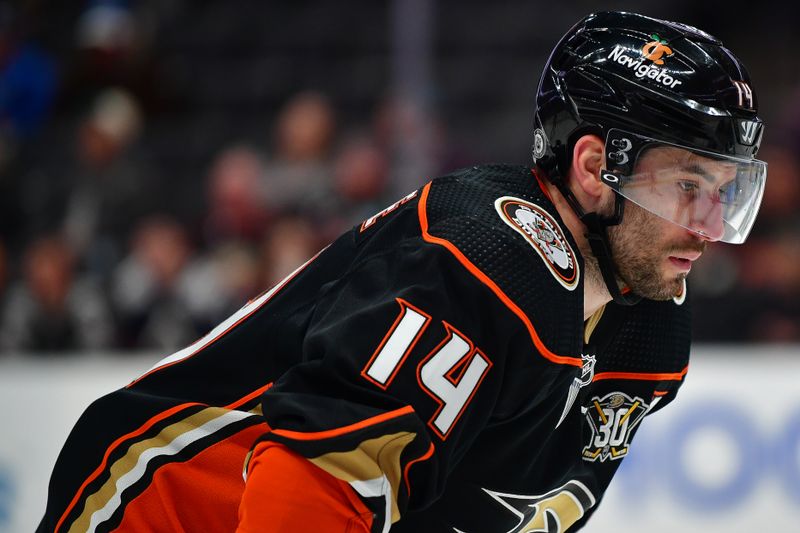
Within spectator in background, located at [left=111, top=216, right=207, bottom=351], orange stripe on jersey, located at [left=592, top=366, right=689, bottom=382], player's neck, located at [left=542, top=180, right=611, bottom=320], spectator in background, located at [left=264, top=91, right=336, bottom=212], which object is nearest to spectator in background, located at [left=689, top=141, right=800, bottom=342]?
spectator in background, located at [left=264, top=91, right=336, bottom=212]

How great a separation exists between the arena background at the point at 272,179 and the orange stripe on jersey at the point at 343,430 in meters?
3.07

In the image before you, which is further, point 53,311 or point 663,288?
point 53,311

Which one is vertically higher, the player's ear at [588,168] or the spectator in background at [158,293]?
the player's ear at [588,168]

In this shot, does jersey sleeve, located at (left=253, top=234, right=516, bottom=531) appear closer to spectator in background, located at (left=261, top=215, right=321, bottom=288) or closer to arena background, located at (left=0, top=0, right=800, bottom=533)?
arena background, located at (left=0, top=0, right=800, bottom=533)

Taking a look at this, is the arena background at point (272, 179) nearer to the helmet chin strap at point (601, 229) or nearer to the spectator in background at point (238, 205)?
the spectator in background at point (238, 205)

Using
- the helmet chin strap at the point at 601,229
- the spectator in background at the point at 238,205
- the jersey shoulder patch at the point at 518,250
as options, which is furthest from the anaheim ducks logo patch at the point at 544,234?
the spectator in background at the point at 238,205

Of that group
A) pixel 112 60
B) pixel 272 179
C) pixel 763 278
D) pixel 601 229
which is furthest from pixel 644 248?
pixel 112 60

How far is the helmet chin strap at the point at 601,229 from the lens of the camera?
1960 mm

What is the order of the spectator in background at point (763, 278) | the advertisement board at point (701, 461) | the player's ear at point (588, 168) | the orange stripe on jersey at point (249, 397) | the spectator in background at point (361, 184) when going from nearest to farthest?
A: the orange stripe on jersey at point (249, 397) → the player's ear at point (588, 168) → the advertisement board at point (701, 461) → the spectator in background at point (763, 278) → the spectator in background at point (361, 184)

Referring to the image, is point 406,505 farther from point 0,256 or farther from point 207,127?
point 207,127

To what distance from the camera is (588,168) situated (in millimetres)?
1984

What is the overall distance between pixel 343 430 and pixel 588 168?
68 centimetres

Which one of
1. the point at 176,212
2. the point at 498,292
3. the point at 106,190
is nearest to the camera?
the point at 498,292

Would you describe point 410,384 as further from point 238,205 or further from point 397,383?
point 238,205
